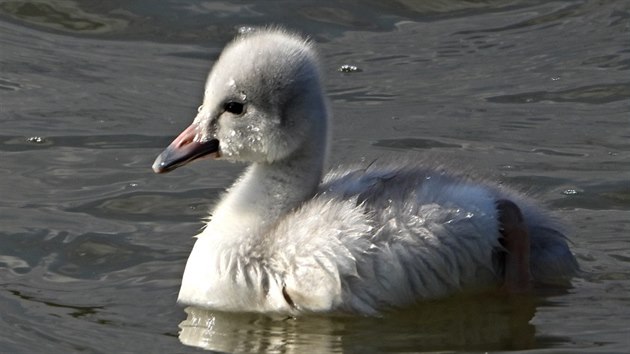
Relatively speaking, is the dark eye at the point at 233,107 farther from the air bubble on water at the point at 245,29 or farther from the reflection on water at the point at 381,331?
the air bubble on water at the point at 245,29

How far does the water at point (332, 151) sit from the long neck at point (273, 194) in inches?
15.1

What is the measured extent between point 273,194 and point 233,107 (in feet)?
1.30

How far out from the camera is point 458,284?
6.32 metres

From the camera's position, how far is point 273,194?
6410 mm

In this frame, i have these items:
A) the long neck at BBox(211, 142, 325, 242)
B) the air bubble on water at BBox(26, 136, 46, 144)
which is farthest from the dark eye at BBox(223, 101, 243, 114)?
the air bubble on water at BBox(26, 136, 46, 144)

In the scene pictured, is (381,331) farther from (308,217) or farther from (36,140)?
(36,140)

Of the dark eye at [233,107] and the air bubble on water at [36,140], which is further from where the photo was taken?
the air bubble on water at [36,140]

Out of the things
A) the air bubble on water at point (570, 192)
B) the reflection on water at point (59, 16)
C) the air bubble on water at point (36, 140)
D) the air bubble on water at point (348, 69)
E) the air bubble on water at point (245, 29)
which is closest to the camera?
the air bubble on water at point (570, 192)

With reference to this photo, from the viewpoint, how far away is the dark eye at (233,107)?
6388 mm

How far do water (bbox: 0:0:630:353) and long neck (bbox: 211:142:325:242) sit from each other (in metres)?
0.38

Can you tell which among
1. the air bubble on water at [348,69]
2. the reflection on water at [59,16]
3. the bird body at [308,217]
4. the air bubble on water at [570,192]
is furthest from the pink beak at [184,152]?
the reflection on water at [59,16]

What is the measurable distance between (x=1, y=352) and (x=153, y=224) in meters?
1.55

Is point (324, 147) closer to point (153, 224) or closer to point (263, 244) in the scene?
point (263, 244)

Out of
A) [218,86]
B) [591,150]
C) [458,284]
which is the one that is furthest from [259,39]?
[591,150]
